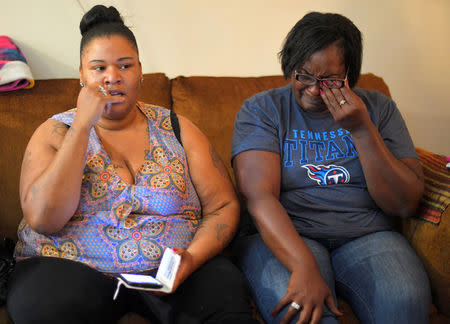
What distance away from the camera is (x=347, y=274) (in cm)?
132

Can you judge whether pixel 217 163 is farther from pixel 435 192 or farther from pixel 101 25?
pixel 435 192

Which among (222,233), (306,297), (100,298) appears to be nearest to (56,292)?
(100,298)

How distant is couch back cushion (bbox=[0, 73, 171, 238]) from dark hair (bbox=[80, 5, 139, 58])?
0.39 m

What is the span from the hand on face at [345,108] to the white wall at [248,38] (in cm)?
93

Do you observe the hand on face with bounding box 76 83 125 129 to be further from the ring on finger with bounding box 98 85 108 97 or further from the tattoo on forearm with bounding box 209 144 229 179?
the tattoo on forearm with bounding box 209 144 229 179

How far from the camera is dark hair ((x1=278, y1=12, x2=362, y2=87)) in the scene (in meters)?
1.38

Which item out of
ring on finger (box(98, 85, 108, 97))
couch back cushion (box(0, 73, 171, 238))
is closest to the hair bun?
ring on finger (box(98, 85, 108, 97))

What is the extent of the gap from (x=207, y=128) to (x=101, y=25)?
606mm

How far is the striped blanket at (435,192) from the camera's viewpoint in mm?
1395

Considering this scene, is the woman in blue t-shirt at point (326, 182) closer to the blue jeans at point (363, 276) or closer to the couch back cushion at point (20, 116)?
the blue jeans at point (363, 276)

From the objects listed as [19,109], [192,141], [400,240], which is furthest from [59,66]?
[400,240]

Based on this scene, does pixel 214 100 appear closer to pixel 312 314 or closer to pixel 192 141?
pixel 192 141

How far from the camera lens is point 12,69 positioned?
1698 millimetres

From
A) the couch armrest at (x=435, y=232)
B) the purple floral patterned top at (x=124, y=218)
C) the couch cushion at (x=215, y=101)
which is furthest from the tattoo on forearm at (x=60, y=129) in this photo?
the couch armrest at (x=435, y=232)
